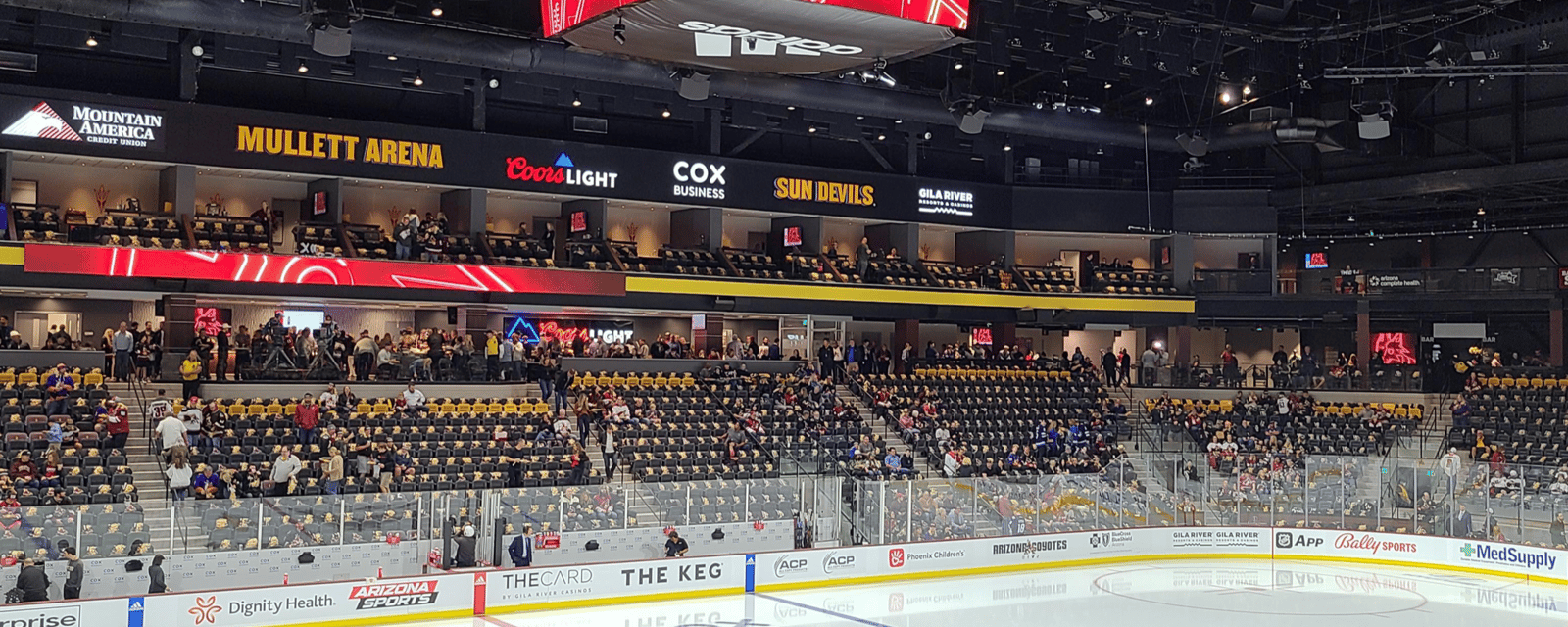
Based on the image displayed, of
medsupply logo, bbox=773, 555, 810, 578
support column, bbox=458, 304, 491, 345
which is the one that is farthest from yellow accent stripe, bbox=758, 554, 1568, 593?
support column, bbox=458, 304, 491, 345

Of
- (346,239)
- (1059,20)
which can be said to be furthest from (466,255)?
(1059,20)

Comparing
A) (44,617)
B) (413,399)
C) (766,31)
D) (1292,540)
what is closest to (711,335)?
(413,399)

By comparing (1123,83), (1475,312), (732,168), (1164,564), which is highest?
(1123,83)

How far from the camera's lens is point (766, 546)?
75.3 feet

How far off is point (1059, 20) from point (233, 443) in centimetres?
1624

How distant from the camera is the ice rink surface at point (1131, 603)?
19.3m

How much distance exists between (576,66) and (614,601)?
1141cm

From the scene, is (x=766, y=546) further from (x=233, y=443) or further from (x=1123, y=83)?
(x=1123, y=83)

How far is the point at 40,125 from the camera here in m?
26.8

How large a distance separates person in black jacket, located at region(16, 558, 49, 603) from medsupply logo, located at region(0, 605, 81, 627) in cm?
118

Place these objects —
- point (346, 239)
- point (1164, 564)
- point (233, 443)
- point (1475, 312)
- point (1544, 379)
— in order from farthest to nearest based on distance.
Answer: point (1475, 312) < point (1544, 379) < point (346, 239) < point (1164, 564) < point (233, 443)

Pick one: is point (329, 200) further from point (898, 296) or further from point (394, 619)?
point (394, 619)

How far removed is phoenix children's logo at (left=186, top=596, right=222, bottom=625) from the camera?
55.2ft

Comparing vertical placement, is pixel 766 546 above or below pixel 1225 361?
below
